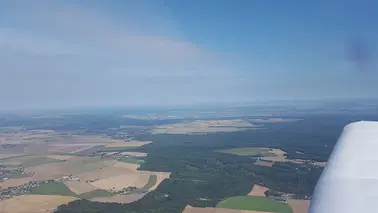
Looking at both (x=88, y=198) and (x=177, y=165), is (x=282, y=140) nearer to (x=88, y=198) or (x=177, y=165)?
(x=177, y=165)

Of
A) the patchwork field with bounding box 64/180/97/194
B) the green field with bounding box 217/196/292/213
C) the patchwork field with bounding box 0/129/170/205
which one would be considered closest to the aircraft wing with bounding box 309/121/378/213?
the green field with bounding box 217/196/292/213

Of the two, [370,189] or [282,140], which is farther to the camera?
[282,140]

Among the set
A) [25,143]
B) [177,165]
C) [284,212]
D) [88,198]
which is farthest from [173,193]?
[25,143]

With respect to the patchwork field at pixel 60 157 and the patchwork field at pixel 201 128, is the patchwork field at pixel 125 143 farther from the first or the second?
the patchwork field at pixel 201 128

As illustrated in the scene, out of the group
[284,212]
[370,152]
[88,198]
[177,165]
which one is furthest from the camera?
[177,165]

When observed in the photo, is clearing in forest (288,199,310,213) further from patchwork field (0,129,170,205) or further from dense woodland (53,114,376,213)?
patchwork field (0,129,170,205)
